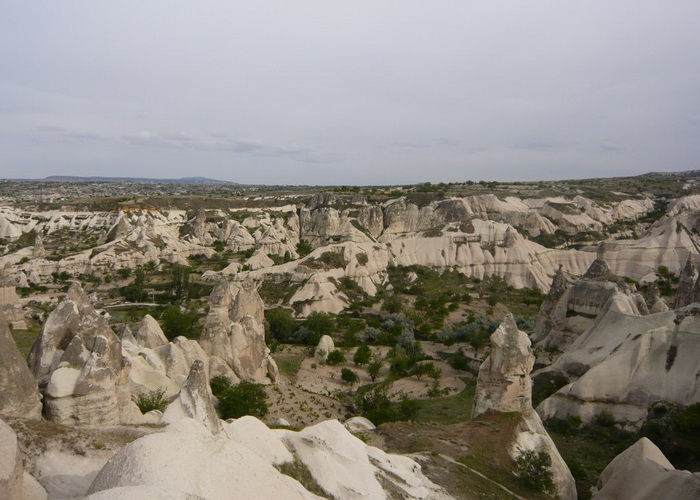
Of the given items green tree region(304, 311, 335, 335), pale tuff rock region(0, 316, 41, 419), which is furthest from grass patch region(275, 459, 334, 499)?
green tree region(304, 311, 335, 335)

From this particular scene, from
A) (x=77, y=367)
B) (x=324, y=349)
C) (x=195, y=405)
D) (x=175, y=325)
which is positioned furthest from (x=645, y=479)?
(x=175, y=325)

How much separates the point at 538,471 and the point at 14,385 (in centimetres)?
1172

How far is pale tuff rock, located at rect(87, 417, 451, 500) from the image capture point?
17.6 ft

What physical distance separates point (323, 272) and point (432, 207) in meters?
29.9

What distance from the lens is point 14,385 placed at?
9.15m

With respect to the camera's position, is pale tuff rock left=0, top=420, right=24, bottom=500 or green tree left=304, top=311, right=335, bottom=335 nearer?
pale tuff rock left=0, top=420, right=24, bottom=500

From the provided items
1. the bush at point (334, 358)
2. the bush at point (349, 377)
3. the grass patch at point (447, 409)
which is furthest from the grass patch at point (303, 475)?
the bush at point (334, 358)

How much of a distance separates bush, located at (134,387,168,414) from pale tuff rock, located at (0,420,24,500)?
895 cm

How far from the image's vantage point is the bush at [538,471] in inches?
459

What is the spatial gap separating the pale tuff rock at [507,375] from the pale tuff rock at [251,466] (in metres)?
4.73

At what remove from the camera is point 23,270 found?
159ft

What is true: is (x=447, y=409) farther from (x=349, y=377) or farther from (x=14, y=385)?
(x=14, y=385)

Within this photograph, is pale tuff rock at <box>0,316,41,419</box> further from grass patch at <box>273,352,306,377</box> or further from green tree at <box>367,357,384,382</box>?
green tree at <box>367,357,384,382</box>

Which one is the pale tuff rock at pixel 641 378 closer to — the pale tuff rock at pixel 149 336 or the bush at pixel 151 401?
the bush at pixel 151 401
